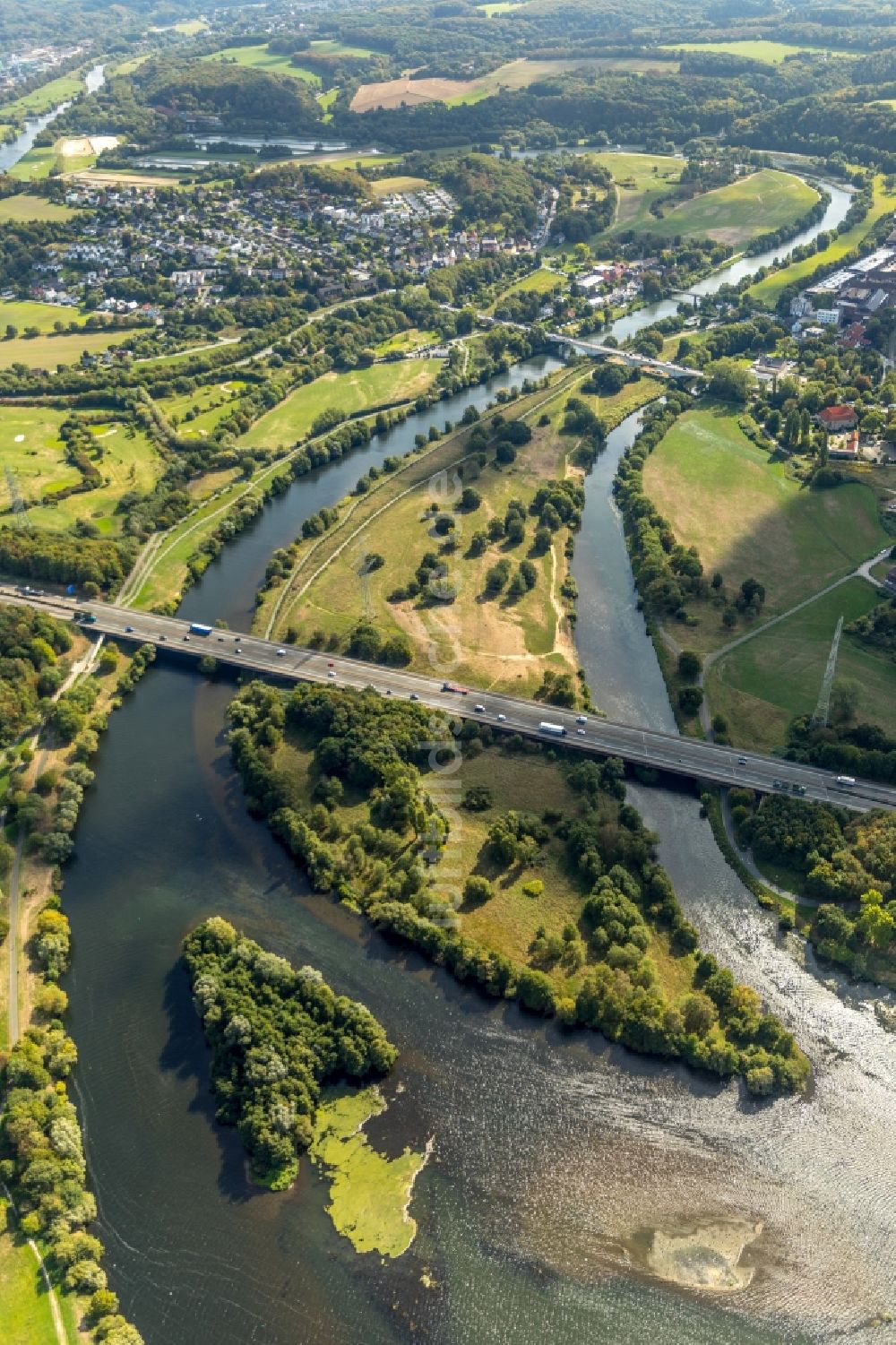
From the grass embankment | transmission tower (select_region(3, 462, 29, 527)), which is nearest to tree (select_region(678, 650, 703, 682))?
the grass embankment

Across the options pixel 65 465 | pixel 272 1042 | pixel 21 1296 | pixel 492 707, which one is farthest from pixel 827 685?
pixel 65 465

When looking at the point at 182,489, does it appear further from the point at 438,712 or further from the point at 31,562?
the point at 438,712

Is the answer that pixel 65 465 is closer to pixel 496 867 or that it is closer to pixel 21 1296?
pixel 496 867

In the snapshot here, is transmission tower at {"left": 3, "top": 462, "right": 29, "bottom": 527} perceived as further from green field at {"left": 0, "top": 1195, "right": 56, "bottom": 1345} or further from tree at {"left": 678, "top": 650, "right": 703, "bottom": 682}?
green field at {"left": 0, "top": 1195, "right": 56, "bottom": 1345}

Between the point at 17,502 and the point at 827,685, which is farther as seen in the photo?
the point at 17,502

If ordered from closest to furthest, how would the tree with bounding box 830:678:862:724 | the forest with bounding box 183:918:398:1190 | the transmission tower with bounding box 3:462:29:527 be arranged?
the forest with bounding box 183:918:398:1190
the tree with bounding box 830:678:862:724
the transmission tower with bounding box 3:462:29:527

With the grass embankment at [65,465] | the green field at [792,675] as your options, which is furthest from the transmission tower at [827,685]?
the grass embankment at [65,465]

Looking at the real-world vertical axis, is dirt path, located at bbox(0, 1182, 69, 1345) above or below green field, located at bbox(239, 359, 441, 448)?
below
